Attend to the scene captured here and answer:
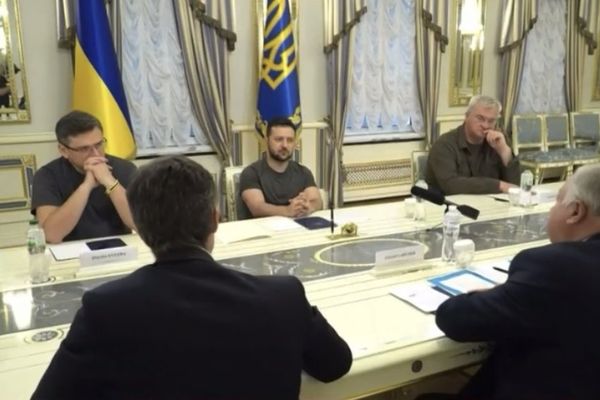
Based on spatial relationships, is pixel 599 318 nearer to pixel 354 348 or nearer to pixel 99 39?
pixel 354 348

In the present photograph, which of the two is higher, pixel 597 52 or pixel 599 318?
pixel 597 52

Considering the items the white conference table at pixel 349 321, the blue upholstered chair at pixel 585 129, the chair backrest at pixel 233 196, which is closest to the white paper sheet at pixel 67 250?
the white conference table at pixel 349 321

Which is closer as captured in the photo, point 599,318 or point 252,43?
point 599,318

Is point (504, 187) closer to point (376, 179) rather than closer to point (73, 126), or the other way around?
point (73, 126)

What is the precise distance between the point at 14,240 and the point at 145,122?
4.55 feet

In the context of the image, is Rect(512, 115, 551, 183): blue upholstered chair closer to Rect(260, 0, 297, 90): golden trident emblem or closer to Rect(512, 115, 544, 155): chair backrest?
Rect(512, 115, 544, 155): chair backrest

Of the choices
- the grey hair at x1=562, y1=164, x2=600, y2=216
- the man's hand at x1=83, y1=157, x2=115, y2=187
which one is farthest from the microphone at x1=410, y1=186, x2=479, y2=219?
the man's hand at x1=83, y1=157, x2=115, y2=187

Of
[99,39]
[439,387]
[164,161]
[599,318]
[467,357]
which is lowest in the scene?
[439,387]

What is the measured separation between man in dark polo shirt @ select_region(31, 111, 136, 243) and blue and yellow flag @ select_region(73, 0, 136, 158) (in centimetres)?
156

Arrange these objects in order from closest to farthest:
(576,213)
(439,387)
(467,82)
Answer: (576,213) < (439,387) < (467,82)

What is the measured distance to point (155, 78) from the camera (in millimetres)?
4629

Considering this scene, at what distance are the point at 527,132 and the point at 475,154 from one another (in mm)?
3087

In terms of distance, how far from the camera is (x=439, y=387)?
2.06 m

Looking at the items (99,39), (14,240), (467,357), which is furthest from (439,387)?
(14,240)
